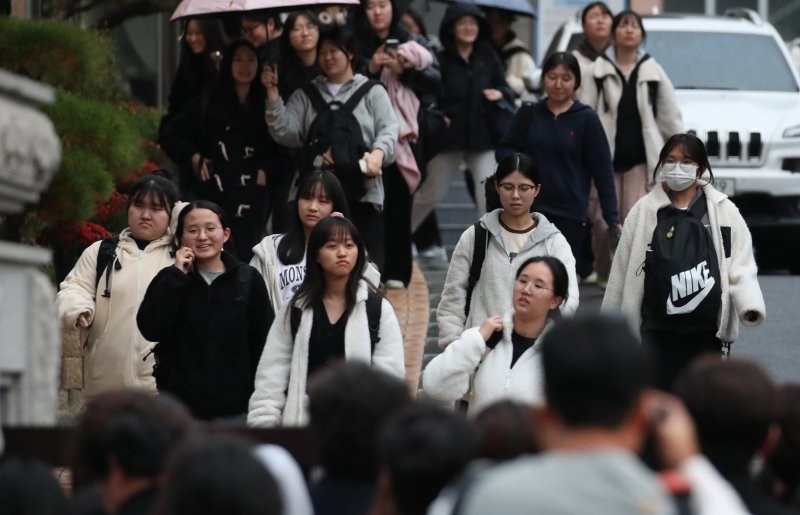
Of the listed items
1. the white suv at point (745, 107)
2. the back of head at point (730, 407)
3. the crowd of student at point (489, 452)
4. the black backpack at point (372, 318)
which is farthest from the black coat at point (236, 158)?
the back of head at point (730, 407)

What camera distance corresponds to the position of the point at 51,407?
535cm

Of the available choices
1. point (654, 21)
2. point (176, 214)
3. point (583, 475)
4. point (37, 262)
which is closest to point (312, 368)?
point (176, 214)

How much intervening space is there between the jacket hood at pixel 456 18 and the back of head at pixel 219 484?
29.7 ft

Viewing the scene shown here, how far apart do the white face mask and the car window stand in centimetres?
591

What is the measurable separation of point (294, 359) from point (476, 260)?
4.63ft

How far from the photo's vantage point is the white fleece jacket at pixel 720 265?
866 centimetres

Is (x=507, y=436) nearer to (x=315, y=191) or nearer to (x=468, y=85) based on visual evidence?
(x=315, y=191)

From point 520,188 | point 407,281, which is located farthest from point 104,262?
point 407,281

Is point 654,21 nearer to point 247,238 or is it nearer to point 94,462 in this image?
point 247,238

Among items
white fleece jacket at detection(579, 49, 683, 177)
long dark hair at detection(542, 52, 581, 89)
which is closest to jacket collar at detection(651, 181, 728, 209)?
long dark hair at detection(542, 52, 581, 89)

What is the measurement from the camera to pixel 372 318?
734cm

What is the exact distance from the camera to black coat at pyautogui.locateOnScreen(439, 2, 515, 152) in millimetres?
12742

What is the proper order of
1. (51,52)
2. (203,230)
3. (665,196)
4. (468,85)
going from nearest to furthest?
(203,230) → (665,196) → (51,52) → (468,85)

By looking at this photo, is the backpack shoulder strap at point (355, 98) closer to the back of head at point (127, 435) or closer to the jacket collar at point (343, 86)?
the jacket collar at point (343, 86)
